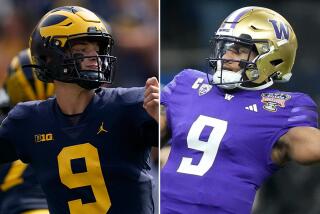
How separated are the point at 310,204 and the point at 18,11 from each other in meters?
1.74

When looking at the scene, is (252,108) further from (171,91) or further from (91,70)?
(91,70)

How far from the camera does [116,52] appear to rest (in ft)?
13.1

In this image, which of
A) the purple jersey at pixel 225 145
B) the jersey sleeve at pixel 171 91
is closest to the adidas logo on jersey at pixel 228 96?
the purple jersey at pixel 225 145

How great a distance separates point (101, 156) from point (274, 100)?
48 centimetres

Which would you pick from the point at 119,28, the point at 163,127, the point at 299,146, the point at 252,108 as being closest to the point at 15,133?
the point at 163,127

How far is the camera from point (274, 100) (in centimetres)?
224

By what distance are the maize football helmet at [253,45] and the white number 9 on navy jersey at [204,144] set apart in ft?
0.35

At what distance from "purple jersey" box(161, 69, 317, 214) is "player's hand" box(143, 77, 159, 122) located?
0.88ft

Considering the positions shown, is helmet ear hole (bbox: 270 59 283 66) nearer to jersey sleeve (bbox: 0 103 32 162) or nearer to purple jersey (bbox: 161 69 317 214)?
purple jersey (bbox: 161 69 317 214)

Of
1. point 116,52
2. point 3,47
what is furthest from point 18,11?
point 116,52

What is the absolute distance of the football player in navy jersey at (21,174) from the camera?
9.19ft

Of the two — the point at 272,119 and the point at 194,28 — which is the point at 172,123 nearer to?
the point at 272,119

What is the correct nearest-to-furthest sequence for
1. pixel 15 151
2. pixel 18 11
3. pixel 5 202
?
1. pixel 15 151
2. pixel 5 202
3. pixel 18 11

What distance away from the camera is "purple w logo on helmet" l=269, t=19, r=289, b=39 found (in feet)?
7.63
